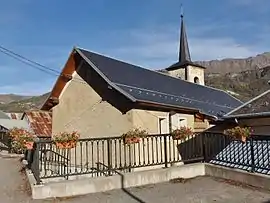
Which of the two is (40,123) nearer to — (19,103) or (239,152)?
(239,152)

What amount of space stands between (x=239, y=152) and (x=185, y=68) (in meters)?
23.5

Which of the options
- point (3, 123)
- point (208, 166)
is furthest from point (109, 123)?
point (3, 123)

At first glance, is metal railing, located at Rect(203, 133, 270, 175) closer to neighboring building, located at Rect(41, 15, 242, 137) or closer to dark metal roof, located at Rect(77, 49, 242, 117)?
neighboring building, located at Rect(41, 15, 242, 137)

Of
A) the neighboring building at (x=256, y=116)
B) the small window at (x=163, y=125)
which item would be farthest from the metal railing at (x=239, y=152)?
the small window at (x=163, y=125)

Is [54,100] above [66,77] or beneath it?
beneath

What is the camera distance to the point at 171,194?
8008mm

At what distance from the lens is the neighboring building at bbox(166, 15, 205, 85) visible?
3303 centimetres

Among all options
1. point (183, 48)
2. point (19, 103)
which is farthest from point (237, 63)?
point (19, 103)

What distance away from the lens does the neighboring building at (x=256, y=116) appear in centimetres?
1365

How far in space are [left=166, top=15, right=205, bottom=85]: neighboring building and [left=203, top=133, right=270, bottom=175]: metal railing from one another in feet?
71.5

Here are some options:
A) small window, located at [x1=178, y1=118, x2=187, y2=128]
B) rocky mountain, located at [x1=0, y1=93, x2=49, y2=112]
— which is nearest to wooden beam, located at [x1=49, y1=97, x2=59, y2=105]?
small window, located at [x1=178, y1=118, x2=187, y2=128]

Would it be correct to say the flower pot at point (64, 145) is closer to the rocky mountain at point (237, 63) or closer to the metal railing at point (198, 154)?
the metal railing at point (198, 154)

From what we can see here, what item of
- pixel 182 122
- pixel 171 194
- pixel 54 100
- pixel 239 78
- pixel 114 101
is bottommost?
pixel 171 194

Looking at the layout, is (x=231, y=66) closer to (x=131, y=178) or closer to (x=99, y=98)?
(x=99, y=98)
